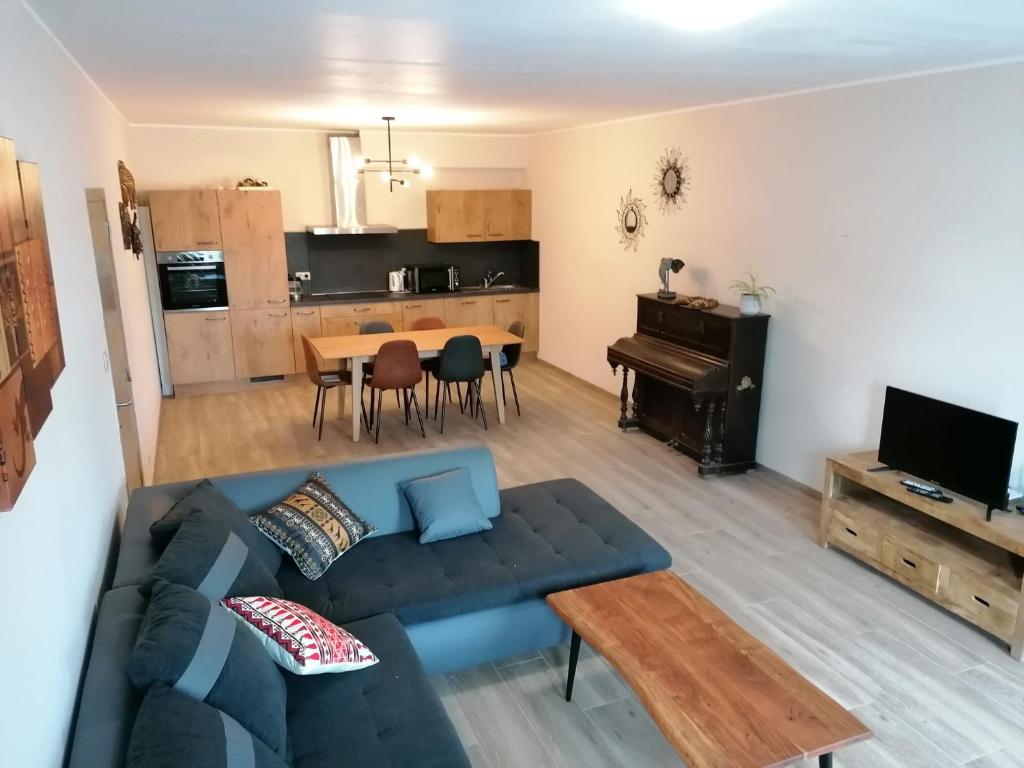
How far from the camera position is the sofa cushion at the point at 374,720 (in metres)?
2.08

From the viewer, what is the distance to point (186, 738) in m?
1.63

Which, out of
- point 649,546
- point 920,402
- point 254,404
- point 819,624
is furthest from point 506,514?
point 254,404

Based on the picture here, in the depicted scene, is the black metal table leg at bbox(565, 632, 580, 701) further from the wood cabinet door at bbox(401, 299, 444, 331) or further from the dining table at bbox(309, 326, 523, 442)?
the wood cabinet door at bbox(401, 299, 444, 331)

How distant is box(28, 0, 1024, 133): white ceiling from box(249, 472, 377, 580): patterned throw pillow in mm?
1924

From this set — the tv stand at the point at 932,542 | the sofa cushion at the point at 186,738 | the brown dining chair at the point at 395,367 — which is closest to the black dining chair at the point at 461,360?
the brown dining chair at the point at 395,367

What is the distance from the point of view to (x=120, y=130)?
5.88 metres

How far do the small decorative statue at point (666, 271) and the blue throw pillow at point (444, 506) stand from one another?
293 cm

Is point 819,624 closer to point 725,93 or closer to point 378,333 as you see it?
point 725,93

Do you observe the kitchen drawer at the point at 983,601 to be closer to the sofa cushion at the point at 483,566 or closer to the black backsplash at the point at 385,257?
the sofa cushion at the point at 483,566

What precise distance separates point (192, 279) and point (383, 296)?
1953 mm

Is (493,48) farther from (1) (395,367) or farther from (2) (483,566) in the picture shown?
(1) (395,367)

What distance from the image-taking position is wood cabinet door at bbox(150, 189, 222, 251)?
6914 mm

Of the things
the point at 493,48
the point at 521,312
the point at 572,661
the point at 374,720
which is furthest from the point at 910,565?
the point at 521,312

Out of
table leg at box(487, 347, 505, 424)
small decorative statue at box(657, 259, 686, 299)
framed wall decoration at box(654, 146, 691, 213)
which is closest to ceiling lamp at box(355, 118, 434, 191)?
table leg at box(487, 347, 505, 424)
